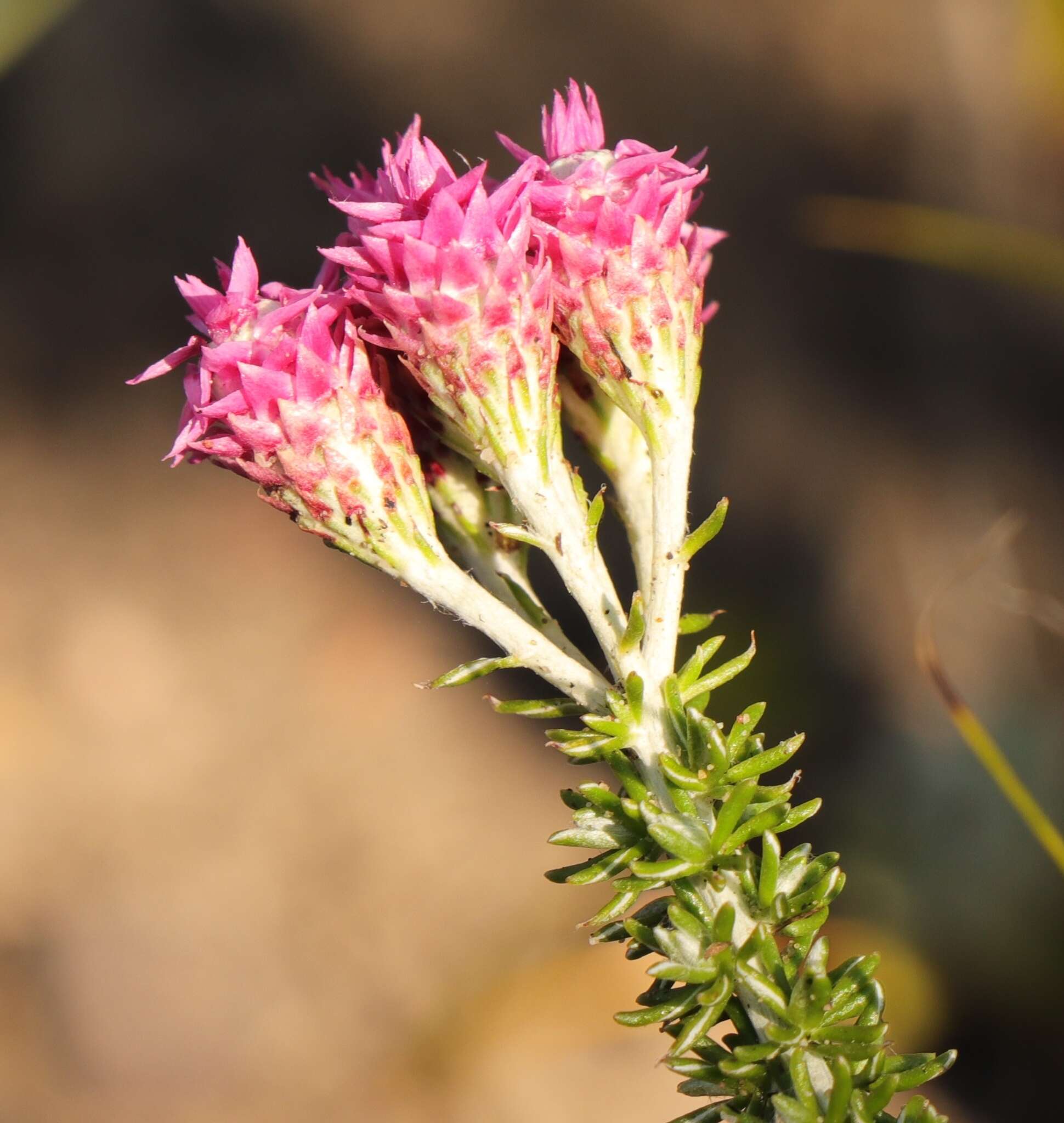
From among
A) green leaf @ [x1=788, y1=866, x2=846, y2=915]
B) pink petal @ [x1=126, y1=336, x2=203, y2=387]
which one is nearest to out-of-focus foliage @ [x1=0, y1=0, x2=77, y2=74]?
pink petal @ [x1=126, y1=336, x2=203, y2=387]

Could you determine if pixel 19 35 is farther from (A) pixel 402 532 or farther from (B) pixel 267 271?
(A) pixel 402 532

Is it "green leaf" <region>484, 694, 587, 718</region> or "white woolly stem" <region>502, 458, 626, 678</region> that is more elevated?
"white woolly stem" <region>502, 458, 626, 678</region>

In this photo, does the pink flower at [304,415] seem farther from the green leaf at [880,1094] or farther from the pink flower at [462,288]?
the green leaf at [880,1094]

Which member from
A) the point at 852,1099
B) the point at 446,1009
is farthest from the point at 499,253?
the point at 446,1009

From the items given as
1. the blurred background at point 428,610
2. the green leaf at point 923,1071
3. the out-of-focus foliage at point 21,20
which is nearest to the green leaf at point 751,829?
the green leaf at point 923,1071

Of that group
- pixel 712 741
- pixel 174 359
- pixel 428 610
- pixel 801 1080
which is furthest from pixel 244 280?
pixel 428 610

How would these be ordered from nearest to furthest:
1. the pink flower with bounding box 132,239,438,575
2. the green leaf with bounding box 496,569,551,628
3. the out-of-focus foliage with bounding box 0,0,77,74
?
the pink flower with bounding box 132,239,438,575 < the green leaf with bounding box 496,569,551,628 < the out-of-focus foliage with bounding box 0,0,77,74

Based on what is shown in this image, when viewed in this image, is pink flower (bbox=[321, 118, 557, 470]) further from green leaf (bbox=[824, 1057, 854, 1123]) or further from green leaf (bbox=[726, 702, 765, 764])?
green leaf (bbox=[824, 1057, 854, 1123])
